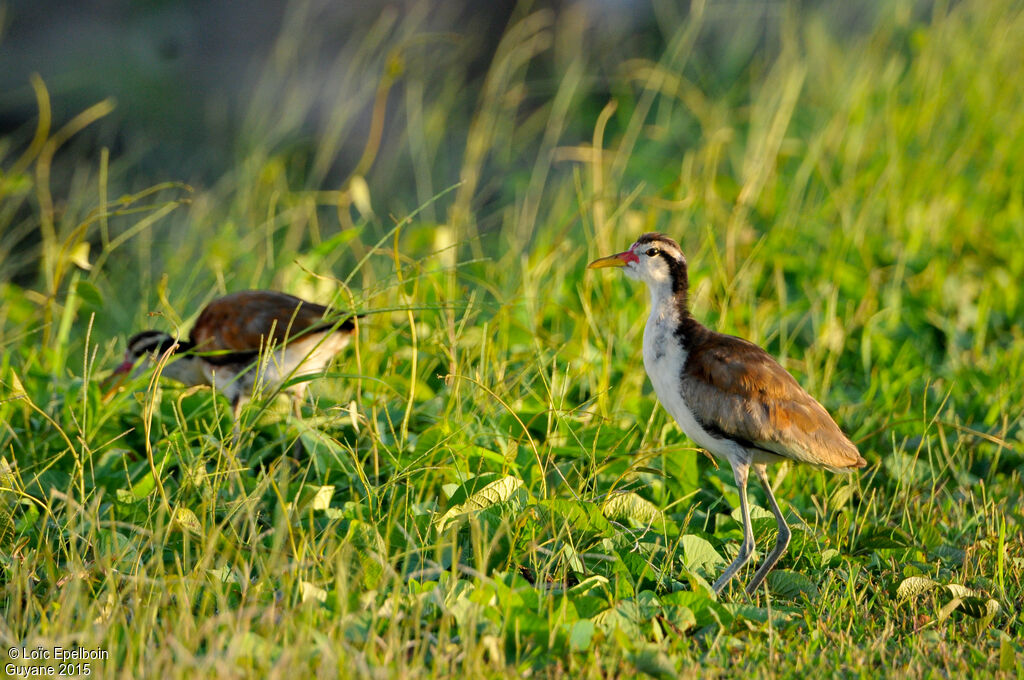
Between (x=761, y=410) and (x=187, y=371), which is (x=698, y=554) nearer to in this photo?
(x=761, y=410)

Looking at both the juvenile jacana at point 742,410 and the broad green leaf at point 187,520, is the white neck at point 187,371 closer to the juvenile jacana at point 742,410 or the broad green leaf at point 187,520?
the broad green leaf at point 187,520

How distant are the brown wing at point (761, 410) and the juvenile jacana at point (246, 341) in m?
1.57

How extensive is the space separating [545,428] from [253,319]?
136 cm

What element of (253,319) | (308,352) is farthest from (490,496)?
(253,319)

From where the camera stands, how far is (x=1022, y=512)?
4.21m

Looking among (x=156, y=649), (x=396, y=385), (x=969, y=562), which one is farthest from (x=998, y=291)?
(x=156, y=649)

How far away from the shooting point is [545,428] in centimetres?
459

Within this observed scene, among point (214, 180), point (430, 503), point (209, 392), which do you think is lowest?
point (430, 503)

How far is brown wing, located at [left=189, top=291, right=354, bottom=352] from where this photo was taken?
180 inches

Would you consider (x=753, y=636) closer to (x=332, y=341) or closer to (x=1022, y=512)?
(x=1022, y=512)

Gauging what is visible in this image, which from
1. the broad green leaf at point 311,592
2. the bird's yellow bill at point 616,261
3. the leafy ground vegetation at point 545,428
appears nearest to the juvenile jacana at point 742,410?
the leafy ground vegetation at point 545,428

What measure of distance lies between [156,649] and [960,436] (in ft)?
11.1

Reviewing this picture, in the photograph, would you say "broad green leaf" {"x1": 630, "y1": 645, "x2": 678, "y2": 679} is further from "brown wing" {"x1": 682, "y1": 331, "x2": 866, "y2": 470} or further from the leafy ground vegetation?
"brown wing" {"x1": 682, "y1": 331, "x2": 866, "y2": 470}

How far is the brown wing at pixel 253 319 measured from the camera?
15.0ft
